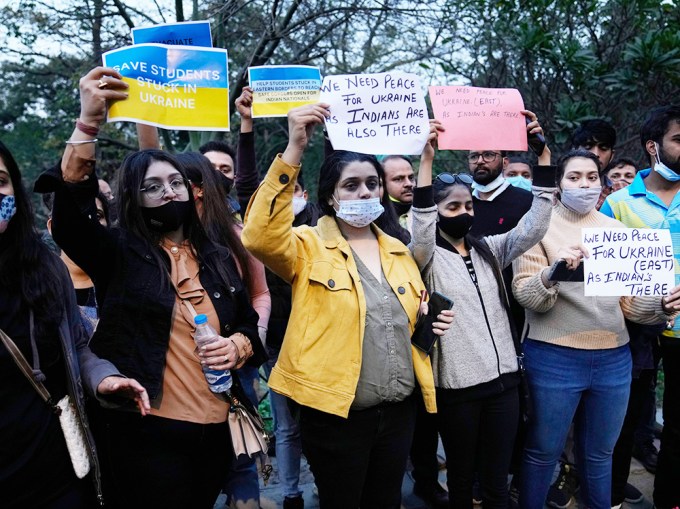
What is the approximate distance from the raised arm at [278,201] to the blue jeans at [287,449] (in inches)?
58.9

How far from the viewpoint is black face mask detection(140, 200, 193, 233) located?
94.0 inches

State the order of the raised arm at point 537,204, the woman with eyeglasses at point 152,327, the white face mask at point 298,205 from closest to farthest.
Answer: the woman with eyeglasses at point 152,327 < the raised arm at point 537,204 < the white face mask at point 298,205

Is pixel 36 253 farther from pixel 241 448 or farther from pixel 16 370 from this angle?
pixel 241 448

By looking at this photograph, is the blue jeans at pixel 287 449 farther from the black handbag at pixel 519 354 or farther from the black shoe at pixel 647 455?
the black shoe at pixel 647 455

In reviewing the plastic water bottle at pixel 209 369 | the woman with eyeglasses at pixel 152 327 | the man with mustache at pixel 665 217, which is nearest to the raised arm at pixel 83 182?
the woman with eyeglasses at pixel 152 327

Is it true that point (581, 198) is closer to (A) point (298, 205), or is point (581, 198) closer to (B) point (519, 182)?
(B) point (519, 182)

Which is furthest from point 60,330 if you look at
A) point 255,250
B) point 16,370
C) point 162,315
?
point 255,250

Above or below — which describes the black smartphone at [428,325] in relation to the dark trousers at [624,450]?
above

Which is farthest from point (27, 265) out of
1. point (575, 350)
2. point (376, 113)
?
point (575, 350)

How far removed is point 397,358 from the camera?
8.36ft

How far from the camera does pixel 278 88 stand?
2.96m

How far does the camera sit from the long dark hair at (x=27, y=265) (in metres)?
1.97

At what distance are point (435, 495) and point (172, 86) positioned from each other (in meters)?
2.92

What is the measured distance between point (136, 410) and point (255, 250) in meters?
0.79
